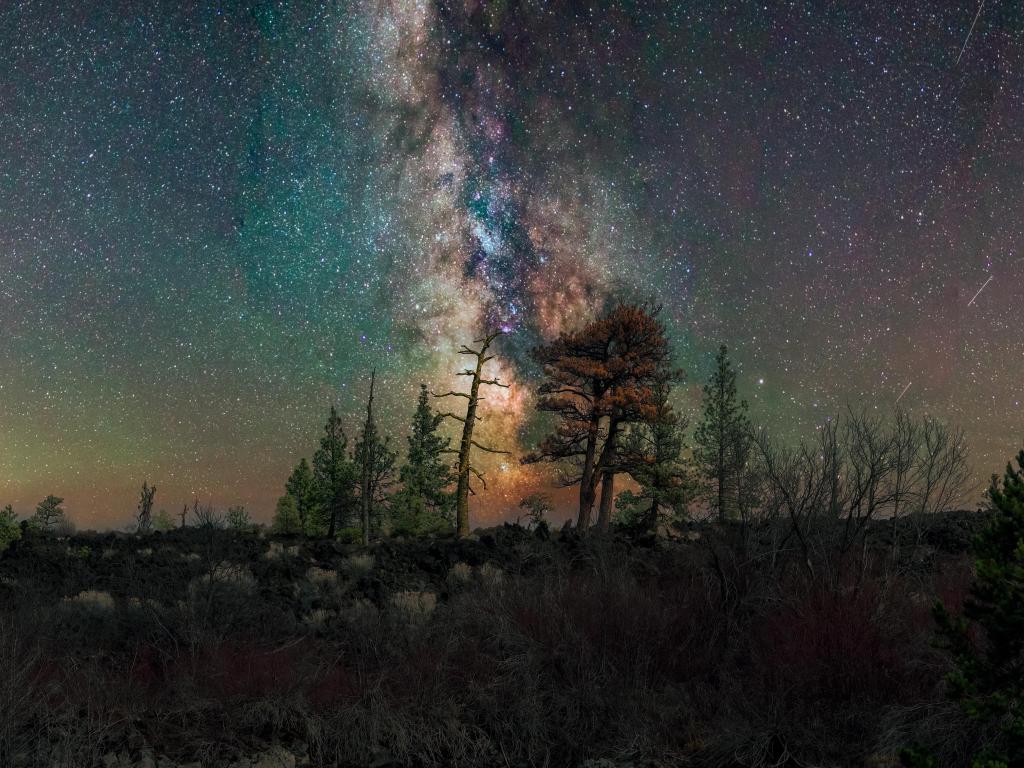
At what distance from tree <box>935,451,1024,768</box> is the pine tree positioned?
38.4m

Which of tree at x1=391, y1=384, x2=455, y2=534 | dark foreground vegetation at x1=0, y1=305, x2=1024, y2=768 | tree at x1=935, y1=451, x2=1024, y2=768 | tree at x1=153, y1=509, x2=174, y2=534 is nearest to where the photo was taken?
tree at x1=935, y1=451, x2=1024, y2=768

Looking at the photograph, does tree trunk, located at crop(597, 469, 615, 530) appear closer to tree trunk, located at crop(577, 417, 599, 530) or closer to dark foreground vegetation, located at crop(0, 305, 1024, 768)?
tree trunk, located at crop(577, 417, 599, 530)

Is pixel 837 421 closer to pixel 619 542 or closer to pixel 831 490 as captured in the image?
pixel 831 490

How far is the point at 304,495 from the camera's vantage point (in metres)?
42.8

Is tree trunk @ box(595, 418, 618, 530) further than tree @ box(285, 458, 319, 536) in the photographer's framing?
No

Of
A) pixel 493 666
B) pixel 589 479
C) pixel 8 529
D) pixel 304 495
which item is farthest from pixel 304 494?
pixel 493 666

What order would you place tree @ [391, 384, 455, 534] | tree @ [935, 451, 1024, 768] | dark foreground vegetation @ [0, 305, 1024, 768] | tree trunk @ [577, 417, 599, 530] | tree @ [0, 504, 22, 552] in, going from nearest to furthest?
tree @ [935, 451, 1024, 768] → dark foreground vegetation @ [0, 305, 1024, 768] → tree @ [0, 504, 22, 552] → tree trunk @ [577, 417, 599, 530] → tree @ [391, 384, 455, 534]

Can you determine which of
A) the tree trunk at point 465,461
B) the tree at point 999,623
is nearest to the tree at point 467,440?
the tree trunk at point 465,461

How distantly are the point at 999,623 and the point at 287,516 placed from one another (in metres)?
40.8

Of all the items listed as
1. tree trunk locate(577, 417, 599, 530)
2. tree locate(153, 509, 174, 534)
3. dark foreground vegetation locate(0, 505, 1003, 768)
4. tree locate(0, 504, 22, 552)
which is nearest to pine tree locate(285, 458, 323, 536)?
tree locate(153, 509, 174, 534)

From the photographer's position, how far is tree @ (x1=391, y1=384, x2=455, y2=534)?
38.2 metres

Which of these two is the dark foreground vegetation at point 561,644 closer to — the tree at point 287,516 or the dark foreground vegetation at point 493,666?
the dark foreground vegetation at point 493,666

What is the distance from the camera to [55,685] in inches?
314

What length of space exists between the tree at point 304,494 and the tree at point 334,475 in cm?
62
